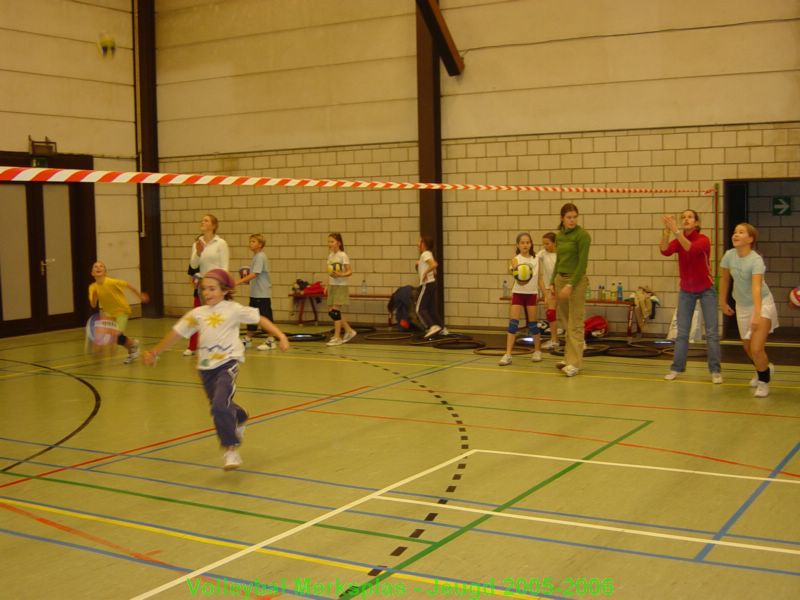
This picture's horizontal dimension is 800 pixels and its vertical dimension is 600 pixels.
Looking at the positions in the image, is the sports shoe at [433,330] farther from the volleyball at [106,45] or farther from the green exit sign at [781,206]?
the volleyball at [106,45]

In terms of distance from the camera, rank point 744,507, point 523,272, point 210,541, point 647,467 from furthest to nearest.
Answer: point 523,272, point 647,467, point 744,507, point 210,541

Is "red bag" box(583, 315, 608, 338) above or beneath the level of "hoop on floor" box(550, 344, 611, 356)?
above

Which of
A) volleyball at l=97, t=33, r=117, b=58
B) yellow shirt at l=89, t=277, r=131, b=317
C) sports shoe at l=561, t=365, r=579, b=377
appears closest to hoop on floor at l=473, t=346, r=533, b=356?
sports shoe at l=561, t=365, r=579, b=377

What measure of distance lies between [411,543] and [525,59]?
1186 centimetres

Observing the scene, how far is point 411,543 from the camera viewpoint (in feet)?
18.0

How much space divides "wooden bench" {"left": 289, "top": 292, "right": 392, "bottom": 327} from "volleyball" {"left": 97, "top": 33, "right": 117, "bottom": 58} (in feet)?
20.7

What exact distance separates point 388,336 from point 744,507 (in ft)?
32.2

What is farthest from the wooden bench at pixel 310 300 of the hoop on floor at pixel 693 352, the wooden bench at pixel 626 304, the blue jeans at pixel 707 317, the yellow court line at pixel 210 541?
the yellow court line at pixel 210 541

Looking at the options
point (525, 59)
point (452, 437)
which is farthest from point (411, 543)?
point (525, 59)

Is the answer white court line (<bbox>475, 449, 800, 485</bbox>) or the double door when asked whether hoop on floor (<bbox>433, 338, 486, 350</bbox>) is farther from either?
the double door

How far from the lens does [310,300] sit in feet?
59.4

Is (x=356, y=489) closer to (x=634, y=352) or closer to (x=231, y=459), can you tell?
(x=231, y=459)

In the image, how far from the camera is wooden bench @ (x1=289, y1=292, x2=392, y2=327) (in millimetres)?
17266

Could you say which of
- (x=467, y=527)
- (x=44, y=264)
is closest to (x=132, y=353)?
(x=44, y=264)
